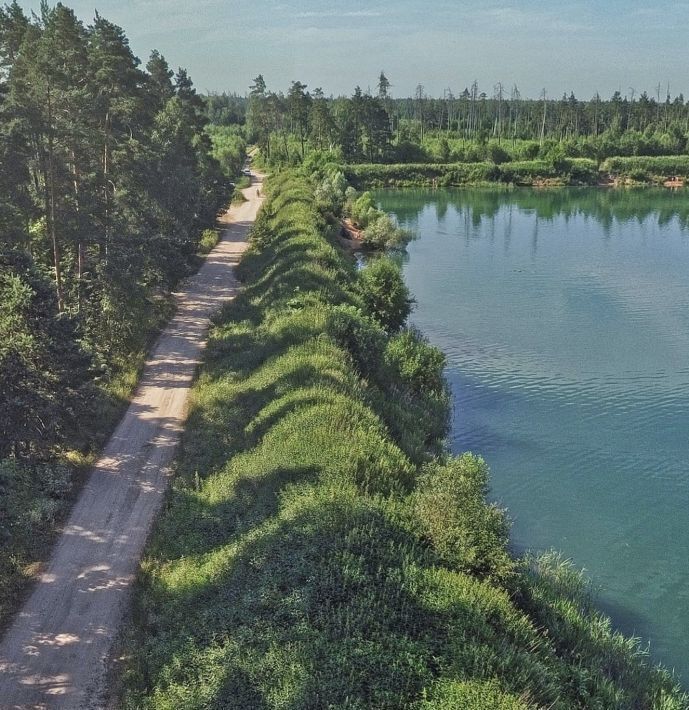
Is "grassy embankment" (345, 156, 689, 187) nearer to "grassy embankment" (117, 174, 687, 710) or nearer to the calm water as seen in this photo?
the calm water

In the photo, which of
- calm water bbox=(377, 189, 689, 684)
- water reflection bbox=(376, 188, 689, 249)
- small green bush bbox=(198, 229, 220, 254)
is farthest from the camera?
water reflection bbox=(376, 188, 689, 249)

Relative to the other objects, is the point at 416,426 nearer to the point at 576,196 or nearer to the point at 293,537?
the point at 293,537

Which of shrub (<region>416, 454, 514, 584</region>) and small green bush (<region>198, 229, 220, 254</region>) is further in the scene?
small green bush (<region>198, 229, 220, 254</region>)

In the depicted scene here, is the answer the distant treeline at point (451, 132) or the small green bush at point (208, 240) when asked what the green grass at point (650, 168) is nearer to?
the distant treeline at point (451, 132)

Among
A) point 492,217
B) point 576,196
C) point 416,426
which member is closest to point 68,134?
point 416,426

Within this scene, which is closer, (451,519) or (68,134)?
(451,519)

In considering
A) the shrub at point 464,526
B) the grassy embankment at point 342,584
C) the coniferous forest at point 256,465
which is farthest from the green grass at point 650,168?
the shrub at point 464,526

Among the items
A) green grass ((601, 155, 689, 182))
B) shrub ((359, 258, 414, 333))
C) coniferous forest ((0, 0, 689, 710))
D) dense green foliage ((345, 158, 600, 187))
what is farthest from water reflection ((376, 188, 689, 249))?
coniferous forest ((0, 0, 689, 710))
